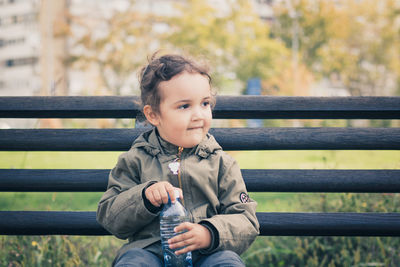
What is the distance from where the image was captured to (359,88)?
30.2 metres

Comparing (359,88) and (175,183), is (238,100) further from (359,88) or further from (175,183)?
(359,88)

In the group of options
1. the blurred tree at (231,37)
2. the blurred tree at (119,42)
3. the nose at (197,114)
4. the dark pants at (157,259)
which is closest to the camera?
the dark pants at (157,259)

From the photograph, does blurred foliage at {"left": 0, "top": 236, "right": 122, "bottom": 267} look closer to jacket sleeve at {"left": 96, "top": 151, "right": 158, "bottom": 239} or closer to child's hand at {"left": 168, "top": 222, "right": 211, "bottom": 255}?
jacket sleeve at {"left": 96, "top": 151, "right": 158, "bottom": 239}

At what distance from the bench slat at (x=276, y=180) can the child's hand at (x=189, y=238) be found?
664 mm

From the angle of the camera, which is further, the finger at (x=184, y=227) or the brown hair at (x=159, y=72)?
the brown hair at (x=159, y=72)

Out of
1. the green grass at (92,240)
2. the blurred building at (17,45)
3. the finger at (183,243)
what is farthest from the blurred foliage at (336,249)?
the blurred building at (17,45)

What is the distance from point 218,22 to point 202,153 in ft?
79.2

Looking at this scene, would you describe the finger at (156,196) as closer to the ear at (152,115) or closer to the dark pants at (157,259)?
the dark pants at (157,259)

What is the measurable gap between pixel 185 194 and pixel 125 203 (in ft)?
0.95

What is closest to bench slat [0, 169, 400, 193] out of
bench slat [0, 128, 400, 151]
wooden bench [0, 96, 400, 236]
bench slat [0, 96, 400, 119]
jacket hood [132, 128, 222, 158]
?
wooden bench [0, 96, 400, 236]

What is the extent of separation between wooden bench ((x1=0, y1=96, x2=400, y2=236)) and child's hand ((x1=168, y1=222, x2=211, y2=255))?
663 mm

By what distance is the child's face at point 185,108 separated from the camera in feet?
7.39

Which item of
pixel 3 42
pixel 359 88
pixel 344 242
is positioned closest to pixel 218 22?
pixel 359 88

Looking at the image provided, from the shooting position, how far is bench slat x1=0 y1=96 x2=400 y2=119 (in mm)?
2719
